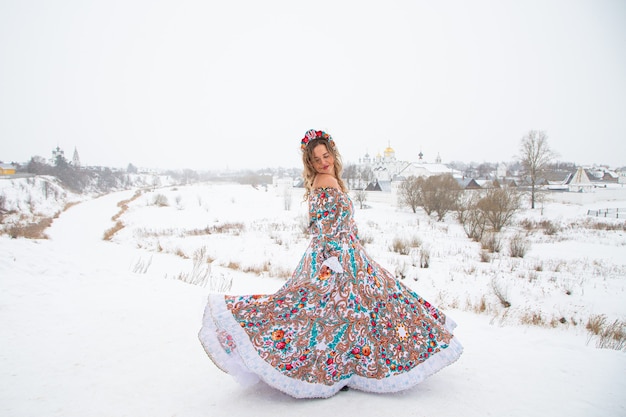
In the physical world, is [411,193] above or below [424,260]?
above

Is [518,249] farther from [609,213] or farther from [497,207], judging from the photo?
[609,213]

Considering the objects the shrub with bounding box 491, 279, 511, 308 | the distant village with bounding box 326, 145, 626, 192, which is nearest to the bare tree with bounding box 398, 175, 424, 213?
the distant village with bounding box 326, 145, 626, 192

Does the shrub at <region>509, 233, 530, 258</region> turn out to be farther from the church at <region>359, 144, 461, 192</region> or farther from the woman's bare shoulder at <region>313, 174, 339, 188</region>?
the church at <region>359, 144, 461, 192</region>

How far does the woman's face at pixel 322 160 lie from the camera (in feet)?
8.98

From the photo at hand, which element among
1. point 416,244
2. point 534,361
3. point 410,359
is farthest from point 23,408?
point 416,244

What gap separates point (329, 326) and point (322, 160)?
4.35 ft

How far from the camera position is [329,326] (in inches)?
95.7

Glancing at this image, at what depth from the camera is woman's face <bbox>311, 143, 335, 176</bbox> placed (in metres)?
2.74

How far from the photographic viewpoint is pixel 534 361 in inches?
126

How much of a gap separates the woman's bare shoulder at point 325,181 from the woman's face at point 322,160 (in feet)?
0.15

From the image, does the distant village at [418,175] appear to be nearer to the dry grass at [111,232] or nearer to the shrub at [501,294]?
the dry grass at [111,232]

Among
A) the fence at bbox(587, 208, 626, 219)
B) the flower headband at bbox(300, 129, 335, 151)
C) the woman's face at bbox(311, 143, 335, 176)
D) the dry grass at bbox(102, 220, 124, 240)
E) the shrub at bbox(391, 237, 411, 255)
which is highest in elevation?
the flower headband at bbox(300, 129, 335, 151)

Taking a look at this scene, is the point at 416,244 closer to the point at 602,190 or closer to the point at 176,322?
the point at 176,322

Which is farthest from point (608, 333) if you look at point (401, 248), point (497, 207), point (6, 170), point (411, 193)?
point (6, 170)
